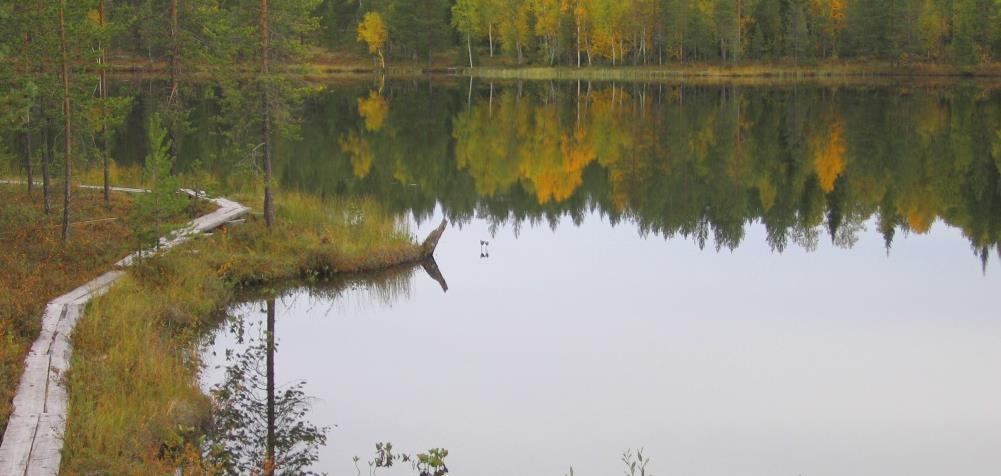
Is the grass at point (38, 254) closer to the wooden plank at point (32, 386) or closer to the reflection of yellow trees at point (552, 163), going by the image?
the wooden plank at point (32, 386)

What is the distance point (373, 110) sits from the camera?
240 feet

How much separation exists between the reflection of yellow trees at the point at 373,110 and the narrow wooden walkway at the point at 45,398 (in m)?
43.7

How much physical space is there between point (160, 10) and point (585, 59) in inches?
3857

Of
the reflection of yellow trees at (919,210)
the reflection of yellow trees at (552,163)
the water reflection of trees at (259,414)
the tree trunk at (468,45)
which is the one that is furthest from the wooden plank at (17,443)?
the tree trunk at (468,45)

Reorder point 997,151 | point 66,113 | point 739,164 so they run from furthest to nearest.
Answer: point 997,151 < point 739,164 < point 66,113

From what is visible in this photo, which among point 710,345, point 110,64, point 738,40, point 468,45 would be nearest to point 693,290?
point 710,345

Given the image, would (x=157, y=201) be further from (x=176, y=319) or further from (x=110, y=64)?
(x=110, y=64)

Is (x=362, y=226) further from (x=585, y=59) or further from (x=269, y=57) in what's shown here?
(x=585, y=59)

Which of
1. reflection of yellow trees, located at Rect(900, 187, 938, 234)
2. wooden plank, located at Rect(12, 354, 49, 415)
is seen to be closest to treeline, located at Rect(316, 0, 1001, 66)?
reflection of yellow trees, located at Rect(900, 187, 938, 234)

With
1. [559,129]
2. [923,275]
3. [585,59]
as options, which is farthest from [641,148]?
[585,59]

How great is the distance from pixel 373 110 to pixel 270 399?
191 ft

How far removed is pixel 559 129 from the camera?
61.7 m

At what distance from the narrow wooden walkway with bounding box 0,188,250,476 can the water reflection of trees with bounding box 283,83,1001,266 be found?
1894 cm

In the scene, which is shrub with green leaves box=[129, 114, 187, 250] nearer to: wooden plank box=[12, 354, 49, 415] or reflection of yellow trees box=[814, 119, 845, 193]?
wooden plank box=[12, 354, 49, 415]
